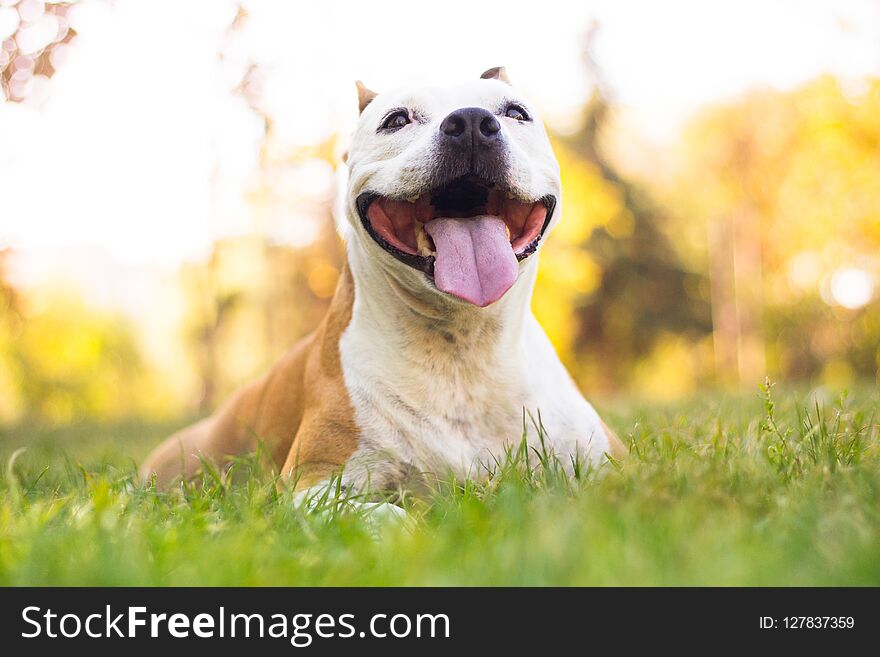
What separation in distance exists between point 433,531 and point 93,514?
86 cm

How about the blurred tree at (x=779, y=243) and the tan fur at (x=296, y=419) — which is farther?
the blurred tree at (x=779, y=243)

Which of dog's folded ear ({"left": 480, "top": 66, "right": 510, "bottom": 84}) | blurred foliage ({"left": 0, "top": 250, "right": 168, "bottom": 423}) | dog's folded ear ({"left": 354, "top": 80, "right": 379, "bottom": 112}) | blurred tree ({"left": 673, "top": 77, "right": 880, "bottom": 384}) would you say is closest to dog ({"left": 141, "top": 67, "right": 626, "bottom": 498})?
dog's folded ear ({"left": 354, "top": 80, "right": 379, "bottom": 112})

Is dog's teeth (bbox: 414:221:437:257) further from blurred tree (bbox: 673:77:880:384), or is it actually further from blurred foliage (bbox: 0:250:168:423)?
blurred foliage (bbox: 0:250:168:423)

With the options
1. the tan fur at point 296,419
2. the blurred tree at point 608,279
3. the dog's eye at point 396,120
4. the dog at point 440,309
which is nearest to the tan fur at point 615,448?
Answer: the dog at point 440,309

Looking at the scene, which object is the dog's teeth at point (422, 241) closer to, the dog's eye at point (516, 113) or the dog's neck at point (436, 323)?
the dog's neck at point (436, 323)

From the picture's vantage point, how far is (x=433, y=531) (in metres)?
2.08

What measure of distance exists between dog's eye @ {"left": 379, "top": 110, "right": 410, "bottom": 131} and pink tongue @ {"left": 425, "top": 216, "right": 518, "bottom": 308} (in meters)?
0.48

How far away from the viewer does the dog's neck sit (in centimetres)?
298

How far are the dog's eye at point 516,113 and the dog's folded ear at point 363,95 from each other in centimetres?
64

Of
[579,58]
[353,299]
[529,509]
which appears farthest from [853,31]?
[529,509]

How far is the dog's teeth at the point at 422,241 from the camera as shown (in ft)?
9.27

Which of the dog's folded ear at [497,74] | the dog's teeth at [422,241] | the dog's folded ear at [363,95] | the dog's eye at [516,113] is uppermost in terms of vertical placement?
the dog's folded ear at [497,74]

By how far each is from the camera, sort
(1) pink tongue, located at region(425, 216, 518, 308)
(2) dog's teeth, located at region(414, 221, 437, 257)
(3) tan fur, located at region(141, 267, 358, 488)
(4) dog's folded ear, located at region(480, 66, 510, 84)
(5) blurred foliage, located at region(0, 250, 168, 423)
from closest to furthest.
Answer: (1) pink tongue, located at region(425, 216, 518, 308) → (2) dog's teeth, located at region(414, 221, 437, 257) → (3) tan fur, located at region(141, 267, 358, 488) → (4) dog's folded ear, located at region(480, 66, 510, 84) → (5) blurred foliage, located at region(0, 250, 168, 423)

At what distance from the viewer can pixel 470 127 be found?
2.76m
